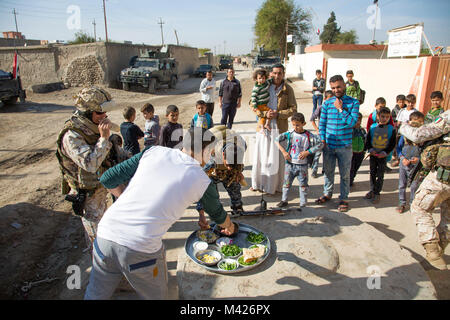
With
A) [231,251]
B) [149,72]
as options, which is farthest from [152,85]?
[231,251]

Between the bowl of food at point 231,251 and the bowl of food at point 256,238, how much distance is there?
18 cm

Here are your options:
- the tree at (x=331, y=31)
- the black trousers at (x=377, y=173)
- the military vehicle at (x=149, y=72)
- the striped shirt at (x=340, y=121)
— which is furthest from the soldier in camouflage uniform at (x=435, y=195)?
the tree at (x=331, y=31)

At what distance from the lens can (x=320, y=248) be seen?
2.78 metres

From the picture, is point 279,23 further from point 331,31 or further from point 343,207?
point 343,207

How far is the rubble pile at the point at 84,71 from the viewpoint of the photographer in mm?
18250

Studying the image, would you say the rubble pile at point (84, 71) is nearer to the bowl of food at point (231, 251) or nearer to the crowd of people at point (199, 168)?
the crowd of people at point (199, 168)

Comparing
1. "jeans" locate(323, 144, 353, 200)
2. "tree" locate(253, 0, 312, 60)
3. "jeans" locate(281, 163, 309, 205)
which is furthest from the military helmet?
"tree" locate(253, 0, 312, 60)

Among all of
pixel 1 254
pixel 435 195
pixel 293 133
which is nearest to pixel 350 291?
pixel 435 195

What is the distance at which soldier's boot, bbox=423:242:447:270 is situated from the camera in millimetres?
2943

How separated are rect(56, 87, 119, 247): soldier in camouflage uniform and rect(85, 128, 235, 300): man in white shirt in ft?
2.38

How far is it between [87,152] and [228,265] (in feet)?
5.12

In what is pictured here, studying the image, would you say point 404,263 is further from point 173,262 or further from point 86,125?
point 86,125

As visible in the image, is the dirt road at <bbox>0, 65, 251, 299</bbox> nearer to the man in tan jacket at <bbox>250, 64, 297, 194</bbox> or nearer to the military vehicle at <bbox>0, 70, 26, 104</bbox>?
the man in tan jacket at <bbox>250, 64, 297, 194</bbox>
